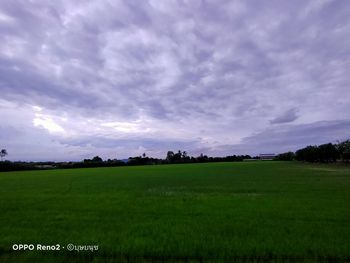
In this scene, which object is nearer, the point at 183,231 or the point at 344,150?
the point at 183,231

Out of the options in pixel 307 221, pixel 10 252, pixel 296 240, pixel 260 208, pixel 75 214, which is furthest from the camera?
pixel 260 208

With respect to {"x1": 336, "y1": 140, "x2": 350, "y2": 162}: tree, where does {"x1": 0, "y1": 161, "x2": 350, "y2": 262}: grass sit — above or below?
below

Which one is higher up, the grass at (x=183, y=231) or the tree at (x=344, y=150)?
the tree at (x=344, y=150)

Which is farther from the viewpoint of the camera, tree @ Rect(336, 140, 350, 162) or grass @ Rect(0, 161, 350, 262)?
tree @ Rect(336, 140, 350, 162)

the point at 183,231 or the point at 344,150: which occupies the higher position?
the point at 344,150

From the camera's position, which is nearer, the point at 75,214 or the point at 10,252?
the point at 10,252

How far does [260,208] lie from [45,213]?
10.4 m

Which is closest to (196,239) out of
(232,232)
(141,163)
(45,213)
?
(232,232)

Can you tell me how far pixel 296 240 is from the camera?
32.1ft

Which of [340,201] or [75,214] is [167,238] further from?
[340,201]

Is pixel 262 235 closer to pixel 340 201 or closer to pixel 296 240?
pixel 296 240

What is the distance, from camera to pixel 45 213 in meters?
15.3

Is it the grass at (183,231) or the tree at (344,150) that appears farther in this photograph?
the tree at (344,150)

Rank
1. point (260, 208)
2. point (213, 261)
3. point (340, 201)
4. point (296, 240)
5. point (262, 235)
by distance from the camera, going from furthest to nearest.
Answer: point (340, 201) < point (260, 208) < point (262, 235) < point (296, 240) < point (213, 261)
